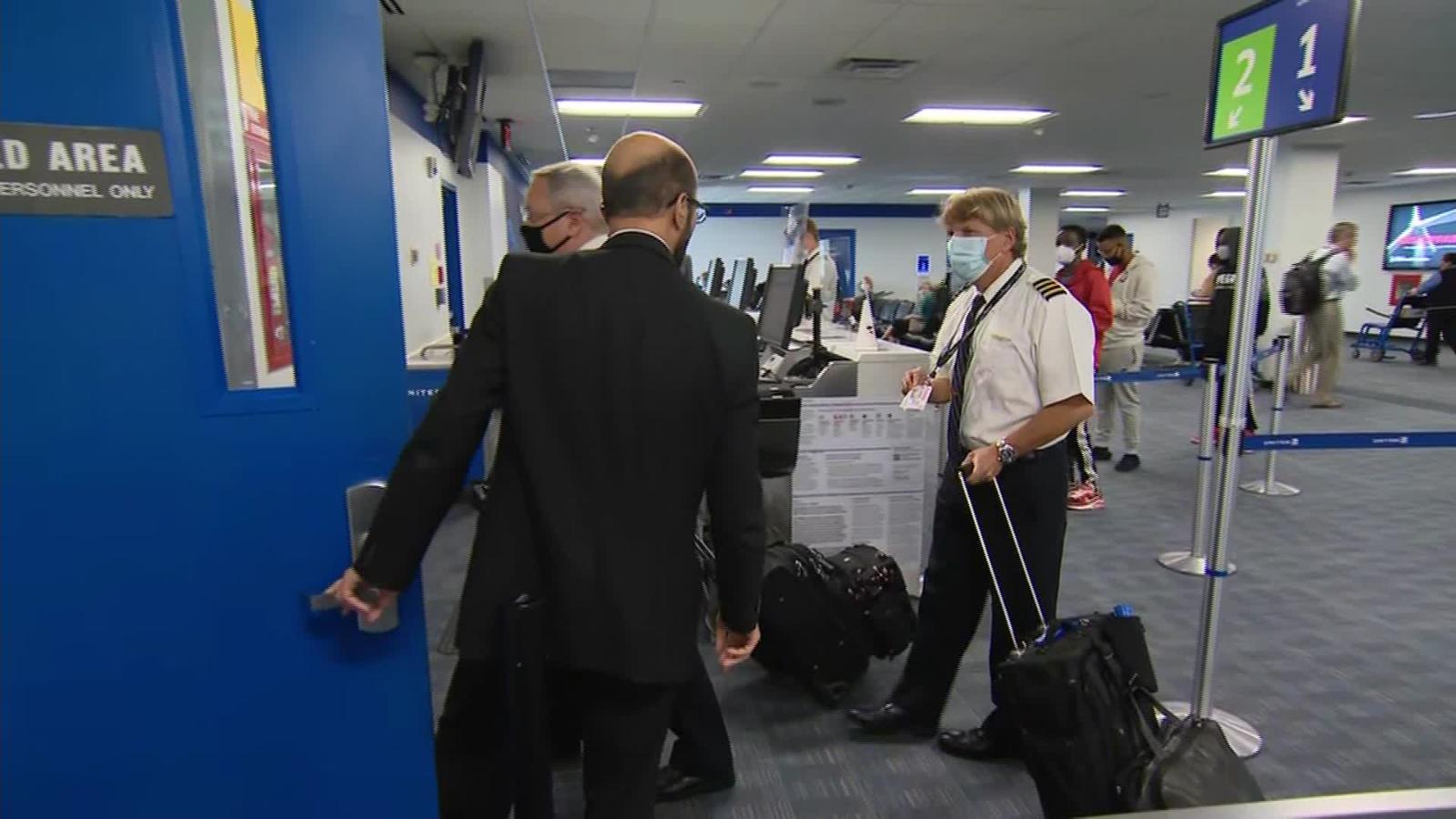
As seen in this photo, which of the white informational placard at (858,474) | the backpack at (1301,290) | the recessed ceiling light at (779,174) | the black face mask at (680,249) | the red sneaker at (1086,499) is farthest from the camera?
the recessed ceiling light at (779,174)

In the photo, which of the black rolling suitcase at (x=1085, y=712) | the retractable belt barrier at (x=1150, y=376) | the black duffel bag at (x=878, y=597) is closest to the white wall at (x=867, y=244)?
the retractable belt barrier at (x=1150, y=376)

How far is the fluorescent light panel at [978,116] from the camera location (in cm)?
743

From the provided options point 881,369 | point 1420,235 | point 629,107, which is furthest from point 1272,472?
point 1420,235

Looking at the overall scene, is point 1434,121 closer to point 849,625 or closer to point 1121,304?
point 1121,304

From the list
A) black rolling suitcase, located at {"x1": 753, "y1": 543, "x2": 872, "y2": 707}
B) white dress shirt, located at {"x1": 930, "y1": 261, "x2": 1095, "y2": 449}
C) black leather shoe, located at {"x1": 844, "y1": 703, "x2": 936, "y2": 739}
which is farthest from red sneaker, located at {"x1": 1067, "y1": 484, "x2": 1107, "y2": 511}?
white dress shirt, located at {"x1": 930, "y1": 261, "x2": 1095, "y2": 449}

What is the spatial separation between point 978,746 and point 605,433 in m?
1.74

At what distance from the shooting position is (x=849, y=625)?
270cm

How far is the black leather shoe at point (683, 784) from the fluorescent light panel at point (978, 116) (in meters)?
6.46

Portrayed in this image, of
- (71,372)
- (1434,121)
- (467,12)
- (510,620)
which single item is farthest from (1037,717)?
(1434,121)

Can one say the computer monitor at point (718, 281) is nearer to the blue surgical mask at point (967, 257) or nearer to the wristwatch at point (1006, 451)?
the blue surgical mask at point (967, 257)

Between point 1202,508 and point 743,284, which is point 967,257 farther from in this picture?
point 743,284

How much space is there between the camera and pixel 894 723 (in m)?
2.49

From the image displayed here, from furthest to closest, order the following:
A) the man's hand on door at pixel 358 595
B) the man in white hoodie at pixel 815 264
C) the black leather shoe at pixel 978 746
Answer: the man in white hoodie at pixel 815 264 < the black leather shoe at pixel 978 746 < the man's hand on door at pixel 358 595

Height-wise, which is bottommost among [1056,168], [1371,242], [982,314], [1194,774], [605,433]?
[1194,774]
